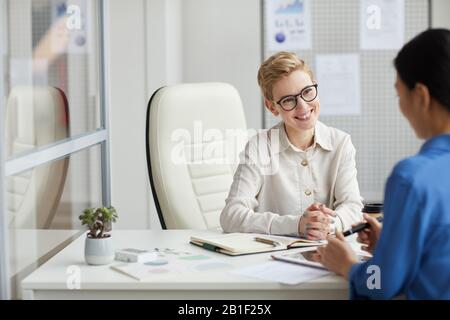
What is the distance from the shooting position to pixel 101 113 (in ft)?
8.93

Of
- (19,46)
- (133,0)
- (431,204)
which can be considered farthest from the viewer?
(133,0)

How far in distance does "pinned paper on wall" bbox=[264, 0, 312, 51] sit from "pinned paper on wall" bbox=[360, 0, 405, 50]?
29cm

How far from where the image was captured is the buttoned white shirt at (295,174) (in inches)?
93.3

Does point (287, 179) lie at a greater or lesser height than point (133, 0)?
lesser

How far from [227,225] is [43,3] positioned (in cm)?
87

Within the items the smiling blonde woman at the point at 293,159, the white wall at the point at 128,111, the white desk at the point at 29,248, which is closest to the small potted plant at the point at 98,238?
the white desk at the point at 29,248

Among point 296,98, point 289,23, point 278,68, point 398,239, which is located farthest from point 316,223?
point 289,23

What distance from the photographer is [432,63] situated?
1.44 metres

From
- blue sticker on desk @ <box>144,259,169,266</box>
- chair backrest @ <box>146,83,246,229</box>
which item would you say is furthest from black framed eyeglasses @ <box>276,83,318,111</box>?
blue sticker on desk @ <box>144,259,169,266</box>

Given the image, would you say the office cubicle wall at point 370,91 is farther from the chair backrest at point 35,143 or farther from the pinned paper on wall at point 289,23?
the chair backrest at point 35,143

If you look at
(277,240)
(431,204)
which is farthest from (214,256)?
(431,204)

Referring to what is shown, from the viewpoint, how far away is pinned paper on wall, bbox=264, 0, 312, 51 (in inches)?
152
